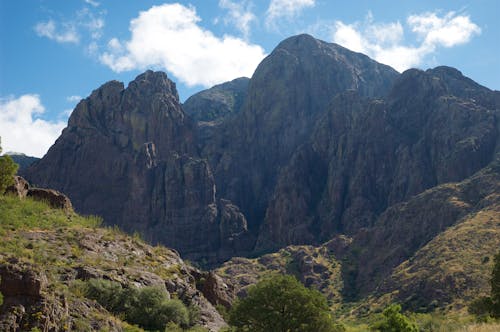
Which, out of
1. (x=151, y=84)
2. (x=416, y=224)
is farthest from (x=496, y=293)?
(x=151, y=84)

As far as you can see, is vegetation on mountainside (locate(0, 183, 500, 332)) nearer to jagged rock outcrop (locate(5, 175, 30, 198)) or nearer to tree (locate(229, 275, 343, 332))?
tree (locate(229, 275, 343, 332))

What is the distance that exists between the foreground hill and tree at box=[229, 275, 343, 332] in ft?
12.9

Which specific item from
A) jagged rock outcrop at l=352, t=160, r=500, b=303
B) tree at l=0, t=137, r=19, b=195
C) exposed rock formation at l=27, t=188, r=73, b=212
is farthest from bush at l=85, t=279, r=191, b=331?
jagged rock outcrop at l=352, t=160, r=500, b=303

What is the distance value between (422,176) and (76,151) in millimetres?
107870

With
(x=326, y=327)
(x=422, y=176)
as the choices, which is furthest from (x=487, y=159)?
(x=326, y=327)

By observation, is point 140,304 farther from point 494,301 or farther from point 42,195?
point 494,301

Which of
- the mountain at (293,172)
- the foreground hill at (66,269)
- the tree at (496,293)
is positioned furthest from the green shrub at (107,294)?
the mountain at (293,172)

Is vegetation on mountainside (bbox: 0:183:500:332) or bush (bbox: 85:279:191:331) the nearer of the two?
vegetation on mountainside (bbox: 0:183:500:332)

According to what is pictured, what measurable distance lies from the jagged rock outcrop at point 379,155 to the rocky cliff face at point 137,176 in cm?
1902

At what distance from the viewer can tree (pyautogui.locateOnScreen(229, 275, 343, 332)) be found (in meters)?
35.5

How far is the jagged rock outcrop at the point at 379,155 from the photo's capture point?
5871 inches

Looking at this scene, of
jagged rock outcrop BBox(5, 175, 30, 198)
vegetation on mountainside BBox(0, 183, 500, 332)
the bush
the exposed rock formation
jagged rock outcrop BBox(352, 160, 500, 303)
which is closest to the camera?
vegetation on mountainside BBox(0, 183, 500, 332)

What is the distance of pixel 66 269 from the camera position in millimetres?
36406

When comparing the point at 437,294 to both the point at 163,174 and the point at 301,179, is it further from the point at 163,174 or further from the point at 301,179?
the point at 163,174
